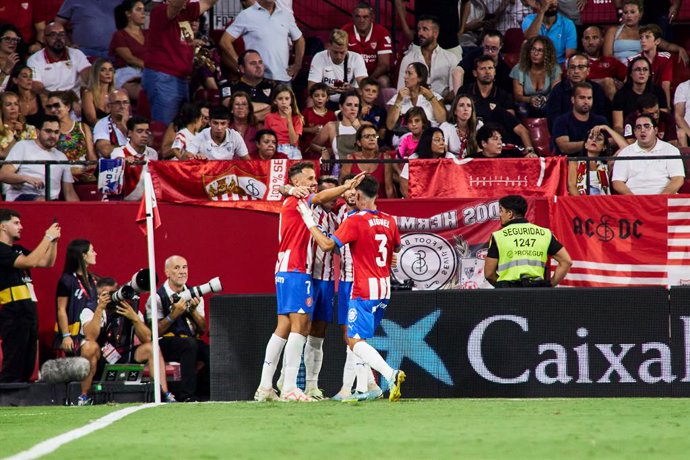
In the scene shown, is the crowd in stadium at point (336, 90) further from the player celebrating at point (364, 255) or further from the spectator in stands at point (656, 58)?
the player celebrating at point (364, 255)

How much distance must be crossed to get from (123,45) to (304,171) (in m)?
7.81

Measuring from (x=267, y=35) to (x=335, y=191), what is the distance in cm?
784

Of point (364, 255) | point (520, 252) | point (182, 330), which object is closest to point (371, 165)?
point (182, 330)

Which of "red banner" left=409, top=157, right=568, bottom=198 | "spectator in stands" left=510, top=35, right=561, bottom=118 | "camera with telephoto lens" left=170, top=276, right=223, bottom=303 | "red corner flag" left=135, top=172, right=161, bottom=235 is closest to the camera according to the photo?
"red corner flag" left=135, top=172, right=161, bottom=235

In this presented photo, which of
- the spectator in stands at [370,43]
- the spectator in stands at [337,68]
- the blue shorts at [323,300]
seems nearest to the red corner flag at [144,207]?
the blue shorts at [323,300]

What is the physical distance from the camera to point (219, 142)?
54.4ft

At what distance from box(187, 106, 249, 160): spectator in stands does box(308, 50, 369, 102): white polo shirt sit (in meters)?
2.66

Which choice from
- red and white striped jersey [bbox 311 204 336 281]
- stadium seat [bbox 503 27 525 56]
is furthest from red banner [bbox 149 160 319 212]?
stadium seat [bbox 503 27 525 56]

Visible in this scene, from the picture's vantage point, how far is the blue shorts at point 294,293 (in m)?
11.9

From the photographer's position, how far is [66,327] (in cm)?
1465

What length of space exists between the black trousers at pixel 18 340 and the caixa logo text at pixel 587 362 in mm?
5230

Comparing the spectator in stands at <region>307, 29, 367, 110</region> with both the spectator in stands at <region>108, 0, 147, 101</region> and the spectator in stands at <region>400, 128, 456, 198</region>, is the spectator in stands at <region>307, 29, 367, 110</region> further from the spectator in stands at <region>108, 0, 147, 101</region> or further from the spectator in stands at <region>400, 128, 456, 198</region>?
the spectator in stands at <region>400, 128, 456, 198</region>

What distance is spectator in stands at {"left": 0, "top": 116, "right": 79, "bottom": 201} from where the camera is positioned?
53.4 ft

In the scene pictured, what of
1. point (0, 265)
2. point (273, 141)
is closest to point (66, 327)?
point (0, 265)
